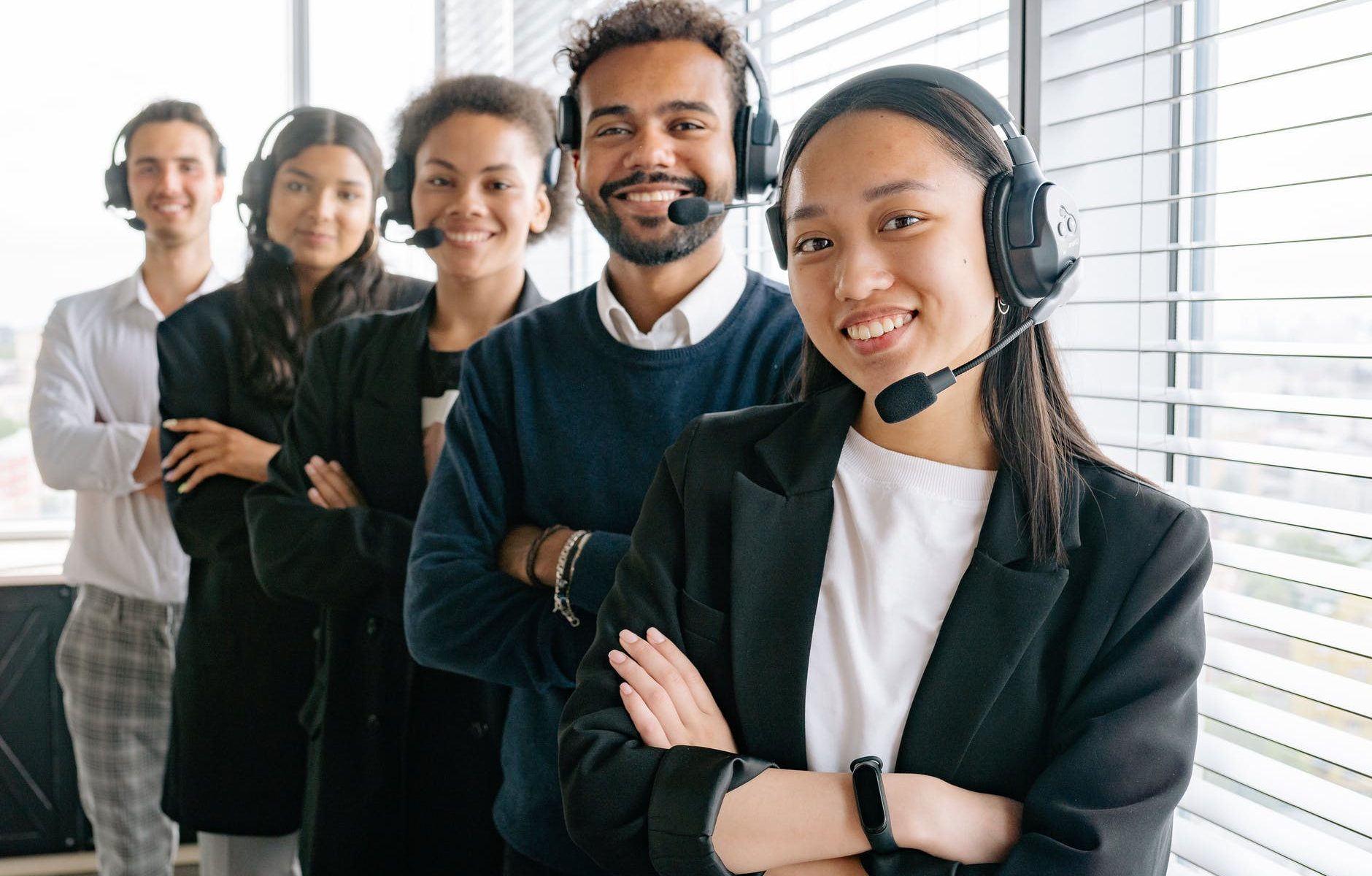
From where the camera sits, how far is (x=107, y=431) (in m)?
2.58

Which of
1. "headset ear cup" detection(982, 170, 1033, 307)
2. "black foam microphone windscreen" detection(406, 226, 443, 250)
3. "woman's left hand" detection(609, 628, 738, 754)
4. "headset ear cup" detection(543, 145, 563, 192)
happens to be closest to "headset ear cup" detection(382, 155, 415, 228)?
"black foam microphone windscreen" detection(406, 226, 443, 250)

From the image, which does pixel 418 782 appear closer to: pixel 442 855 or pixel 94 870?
pixel 442 855

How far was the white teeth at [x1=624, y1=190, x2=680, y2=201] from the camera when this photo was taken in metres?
1.47

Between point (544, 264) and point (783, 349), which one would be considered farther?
point (544, 264)

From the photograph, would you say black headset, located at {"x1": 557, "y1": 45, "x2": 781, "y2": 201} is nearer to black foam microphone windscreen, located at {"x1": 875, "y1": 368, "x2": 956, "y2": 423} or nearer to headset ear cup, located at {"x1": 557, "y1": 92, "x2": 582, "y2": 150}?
headset ear cup, located at {"x1": 557, "y1": 92, "x2": 582, "y2": 150}

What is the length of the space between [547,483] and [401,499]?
0.53m

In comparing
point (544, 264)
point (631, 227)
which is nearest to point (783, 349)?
point (631, 227)

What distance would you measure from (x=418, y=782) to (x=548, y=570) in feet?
2.16

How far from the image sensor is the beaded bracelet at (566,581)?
1397 millimetres

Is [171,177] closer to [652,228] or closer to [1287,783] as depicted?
[652,228]

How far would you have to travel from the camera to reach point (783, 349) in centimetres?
146

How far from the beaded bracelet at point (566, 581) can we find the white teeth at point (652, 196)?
0.45m

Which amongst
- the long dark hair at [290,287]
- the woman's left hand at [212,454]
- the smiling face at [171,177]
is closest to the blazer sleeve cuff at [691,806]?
the woman's left hand at [212,454]

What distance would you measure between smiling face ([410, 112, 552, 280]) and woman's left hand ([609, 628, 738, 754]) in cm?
104
